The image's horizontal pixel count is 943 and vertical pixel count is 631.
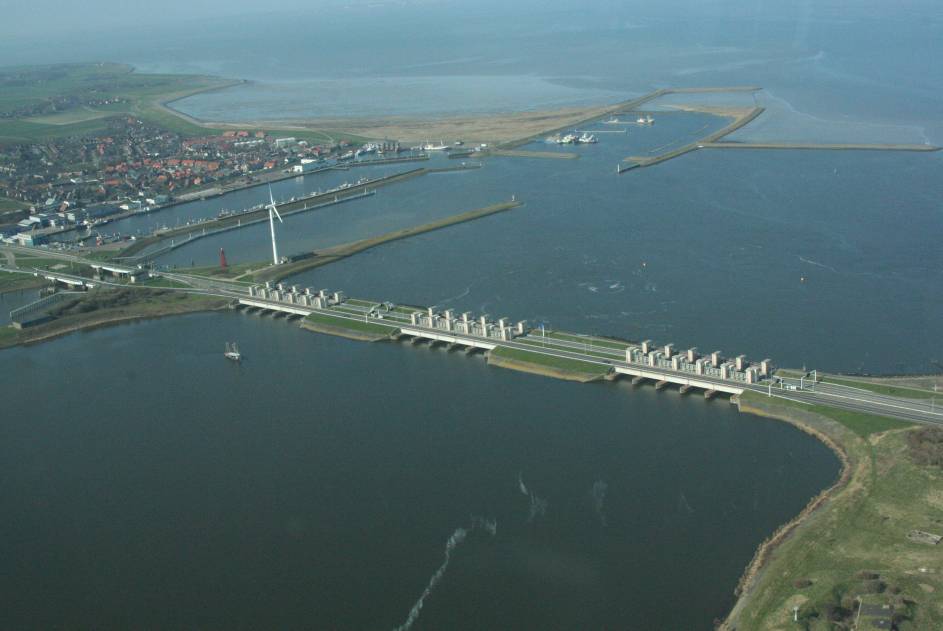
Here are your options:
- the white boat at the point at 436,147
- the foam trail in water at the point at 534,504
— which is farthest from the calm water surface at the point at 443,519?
the white boat at the point at 436,147

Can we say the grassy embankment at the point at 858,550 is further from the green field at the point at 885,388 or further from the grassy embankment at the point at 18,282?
the grassy embankment at the point at 18,282

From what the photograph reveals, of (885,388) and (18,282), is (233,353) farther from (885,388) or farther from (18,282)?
(885,388)

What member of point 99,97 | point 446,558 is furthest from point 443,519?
point 99,97

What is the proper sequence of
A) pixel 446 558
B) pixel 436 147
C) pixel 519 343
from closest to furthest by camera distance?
pixel 446 558 < pixel 519 343 < pixel 436 147

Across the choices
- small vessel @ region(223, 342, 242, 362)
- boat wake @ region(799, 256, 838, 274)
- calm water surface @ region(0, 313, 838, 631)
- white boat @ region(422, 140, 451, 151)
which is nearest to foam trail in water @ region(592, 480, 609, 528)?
calm water surface @ region(0, 313, 838, 631)

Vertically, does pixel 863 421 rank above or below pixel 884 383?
below
